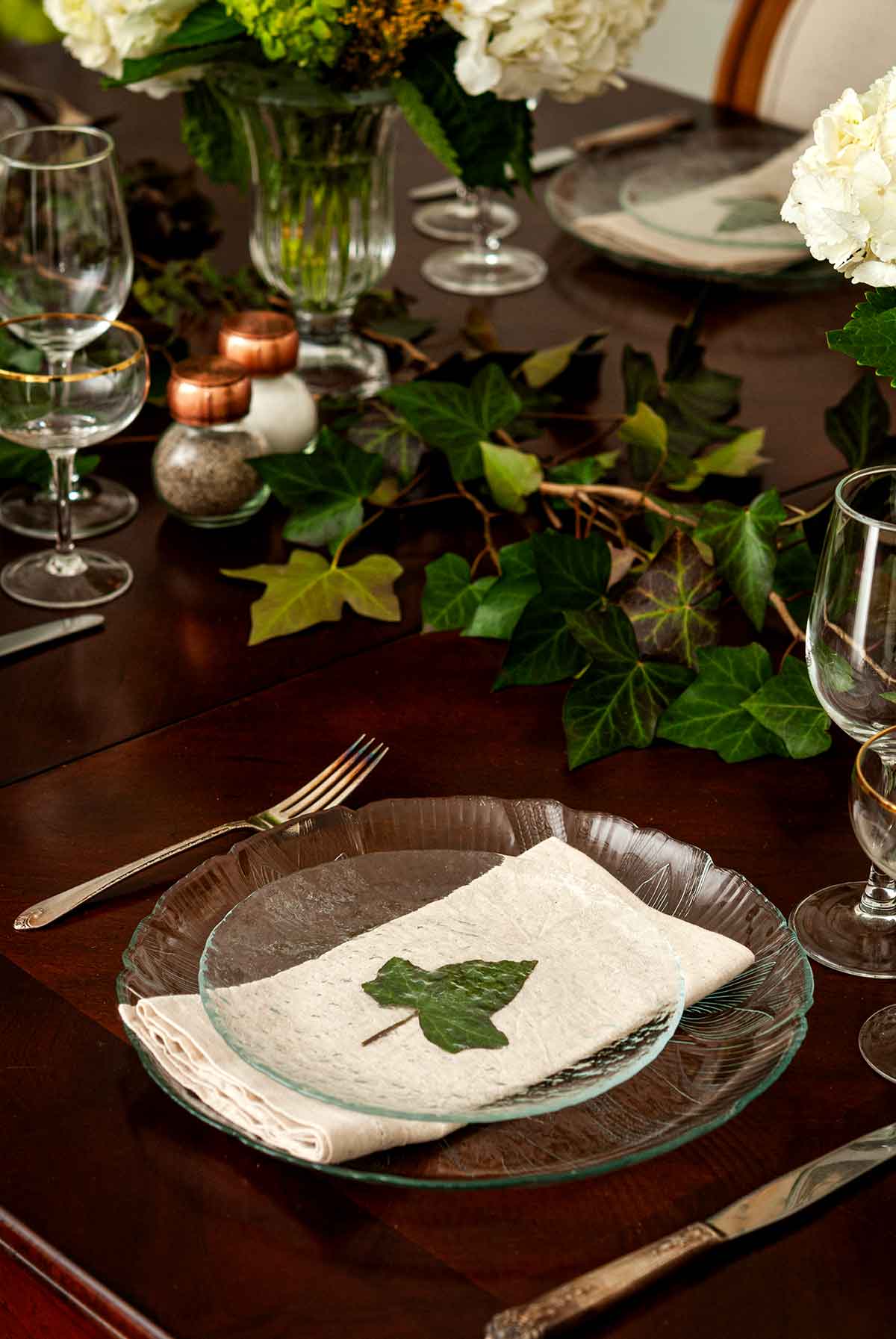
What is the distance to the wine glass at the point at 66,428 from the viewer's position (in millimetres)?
1079

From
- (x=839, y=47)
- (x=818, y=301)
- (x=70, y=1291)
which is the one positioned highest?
(x=839, y=47)

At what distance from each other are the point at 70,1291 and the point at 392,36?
92 cm

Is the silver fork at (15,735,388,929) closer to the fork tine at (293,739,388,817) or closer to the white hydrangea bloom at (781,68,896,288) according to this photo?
the fork tine at (293,739,388,817)

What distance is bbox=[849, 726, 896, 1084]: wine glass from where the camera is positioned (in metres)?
0.72

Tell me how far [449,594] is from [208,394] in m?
0.23

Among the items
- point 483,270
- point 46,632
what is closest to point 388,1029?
point 46,632

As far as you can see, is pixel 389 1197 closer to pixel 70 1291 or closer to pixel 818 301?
pixel 70 1291

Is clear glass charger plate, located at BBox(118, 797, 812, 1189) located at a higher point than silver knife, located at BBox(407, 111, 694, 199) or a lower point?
lower

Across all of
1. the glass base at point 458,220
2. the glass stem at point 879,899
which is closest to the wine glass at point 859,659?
the glass stem at point 879,899

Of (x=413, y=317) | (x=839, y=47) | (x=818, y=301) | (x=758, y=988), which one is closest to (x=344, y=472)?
(x=413, y=317)

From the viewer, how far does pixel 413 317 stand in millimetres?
1480

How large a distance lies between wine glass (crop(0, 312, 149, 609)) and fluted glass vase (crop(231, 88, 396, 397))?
230mm

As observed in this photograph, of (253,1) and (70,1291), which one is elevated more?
(253,1)

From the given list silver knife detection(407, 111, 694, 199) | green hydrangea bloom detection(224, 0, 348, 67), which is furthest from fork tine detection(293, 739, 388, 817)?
silver knife detection(407, 111, 694, 199)
